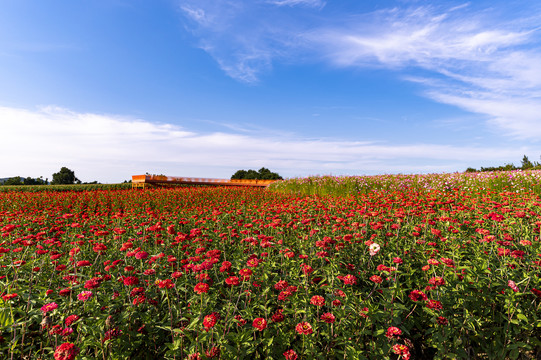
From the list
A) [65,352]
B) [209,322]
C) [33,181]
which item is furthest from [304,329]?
[33,181]

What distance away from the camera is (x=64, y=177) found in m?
59.5

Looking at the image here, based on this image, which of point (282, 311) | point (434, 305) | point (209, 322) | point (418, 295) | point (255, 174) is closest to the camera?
point (209, 322)

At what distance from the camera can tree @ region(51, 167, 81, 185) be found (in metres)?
59.2

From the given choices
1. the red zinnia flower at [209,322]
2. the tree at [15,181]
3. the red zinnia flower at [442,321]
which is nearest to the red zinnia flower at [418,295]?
the red zinnia flower at [442,321]

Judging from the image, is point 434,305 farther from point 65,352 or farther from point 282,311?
point 65,352

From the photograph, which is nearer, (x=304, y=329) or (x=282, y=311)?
(x=304, y=329)

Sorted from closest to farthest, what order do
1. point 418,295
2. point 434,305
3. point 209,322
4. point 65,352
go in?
1. point 65,352
2. point 209,322
3. point 434,305
4. point 418,295

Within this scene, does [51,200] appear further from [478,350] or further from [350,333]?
[478,350]

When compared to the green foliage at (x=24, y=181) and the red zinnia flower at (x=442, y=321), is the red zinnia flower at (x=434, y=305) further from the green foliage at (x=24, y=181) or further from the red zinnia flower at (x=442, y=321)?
the green foliage at (x=24, y=181)

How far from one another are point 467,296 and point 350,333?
1300 millimetres

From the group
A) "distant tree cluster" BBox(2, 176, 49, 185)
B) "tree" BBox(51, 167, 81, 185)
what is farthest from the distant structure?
"tree" BBox(51, 167, 81, 185)

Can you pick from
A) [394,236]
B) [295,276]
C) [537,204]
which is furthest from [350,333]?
[537,204]

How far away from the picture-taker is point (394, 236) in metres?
5.09

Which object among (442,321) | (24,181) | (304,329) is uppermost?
(24,181)
